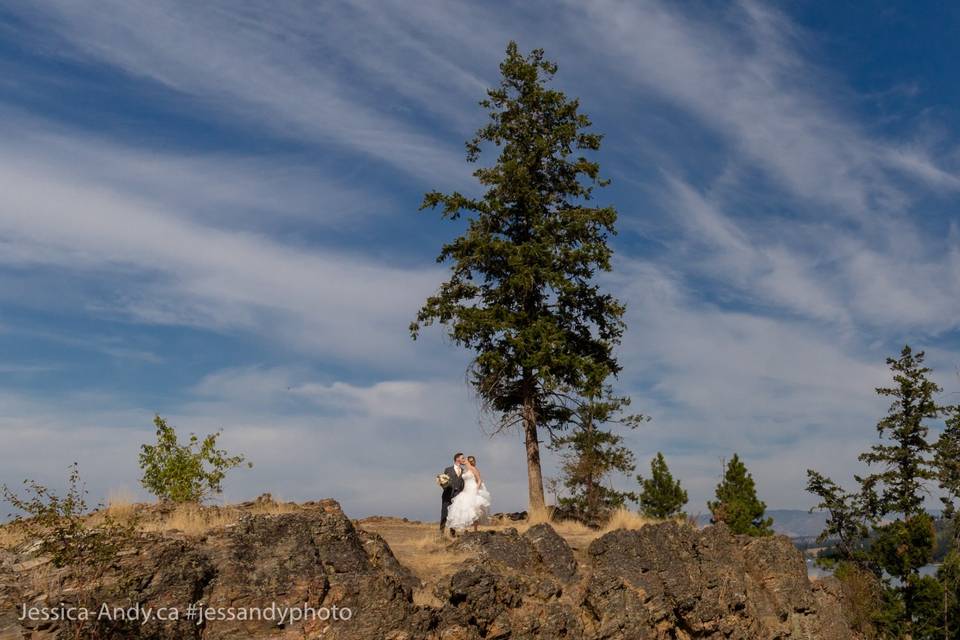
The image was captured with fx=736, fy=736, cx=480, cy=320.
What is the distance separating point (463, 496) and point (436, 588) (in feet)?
15.4

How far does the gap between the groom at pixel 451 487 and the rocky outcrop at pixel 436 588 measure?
6.88ft

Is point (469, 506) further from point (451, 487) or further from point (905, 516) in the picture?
point (905, 516)

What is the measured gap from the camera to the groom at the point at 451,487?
22953 mm

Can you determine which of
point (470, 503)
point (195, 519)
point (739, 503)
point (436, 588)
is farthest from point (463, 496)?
point (739, 503)

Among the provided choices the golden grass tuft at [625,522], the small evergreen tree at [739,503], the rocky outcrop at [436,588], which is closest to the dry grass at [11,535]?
the rocky outcrop at [436,588]

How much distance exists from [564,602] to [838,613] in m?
11.7

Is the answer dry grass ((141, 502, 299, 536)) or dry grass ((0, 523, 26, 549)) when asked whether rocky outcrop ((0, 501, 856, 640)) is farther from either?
dry grass ((141, 502, 299, 536))

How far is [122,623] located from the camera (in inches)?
577

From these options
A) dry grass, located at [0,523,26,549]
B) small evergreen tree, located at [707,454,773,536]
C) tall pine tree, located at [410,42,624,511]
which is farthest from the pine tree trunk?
small evergreen tree, located at [707,454,773,536]

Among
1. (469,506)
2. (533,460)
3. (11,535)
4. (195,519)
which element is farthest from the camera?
(533,460)

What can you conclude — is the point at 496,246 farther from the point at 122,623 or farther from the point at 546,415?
the point at 122,623

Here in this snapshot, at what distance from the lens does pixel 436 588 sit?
60.3 feet

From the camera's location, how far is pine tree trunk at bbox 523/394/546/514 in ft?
92.0

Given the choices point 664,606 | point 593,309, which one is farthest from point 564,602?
point 593,309
